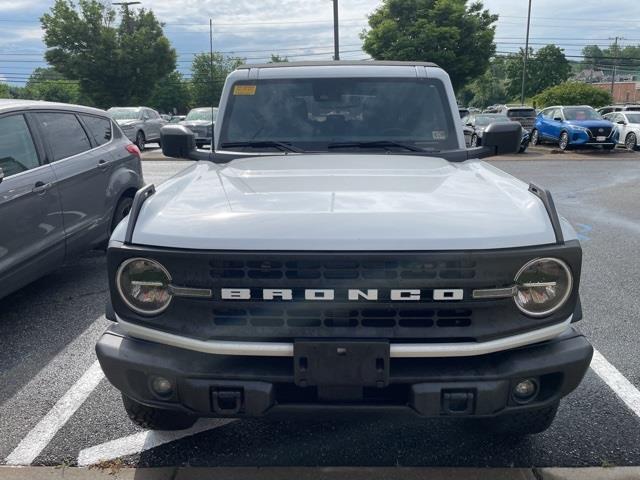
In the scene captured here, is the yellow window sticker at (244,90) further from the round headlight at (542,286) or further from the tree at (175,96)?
the tree at (175,96)

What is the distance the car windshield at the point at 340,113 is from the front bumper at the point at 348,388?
1.75 meters

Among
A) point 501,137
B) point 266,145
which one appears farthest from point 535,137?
point 266,145

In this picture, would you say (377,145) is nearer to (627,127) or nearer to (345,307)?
(345,307)

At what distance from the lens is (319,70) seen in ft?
13.5

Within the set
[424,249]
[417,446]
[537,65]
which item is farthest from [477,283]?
[537,65]

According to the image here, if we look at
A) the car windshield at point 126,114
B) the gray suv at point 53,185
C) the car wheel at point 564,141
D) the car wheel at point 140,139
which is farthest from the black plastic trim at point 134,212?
the car wheel at point 564,141

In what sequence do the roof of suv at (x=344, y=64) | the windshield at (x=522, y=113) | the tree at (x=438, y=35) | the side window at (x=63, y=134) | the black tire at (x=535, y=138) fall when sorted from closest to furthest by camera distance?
the roof of suv at (x=344, y=64), the side window at (x=63, y=134), the black tire at (x=535, y=138), the windshield at (x=522, y=113), the tree at (x=438, y=35)

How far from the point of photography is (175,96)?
67.1 metres

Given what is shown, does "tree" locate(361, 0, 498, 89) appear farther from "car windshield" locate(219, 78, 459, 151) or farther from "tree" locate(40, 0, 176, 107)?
"car windshield" locate(219, 78, 459, 151)

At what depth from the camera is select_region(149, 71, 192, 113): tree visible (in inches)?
2564

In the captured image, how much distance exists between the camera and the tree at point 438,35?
3362cm

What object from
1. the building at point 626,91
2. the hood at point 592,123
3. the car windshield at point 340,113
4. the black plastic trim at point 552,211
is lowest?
the building at point 626,91

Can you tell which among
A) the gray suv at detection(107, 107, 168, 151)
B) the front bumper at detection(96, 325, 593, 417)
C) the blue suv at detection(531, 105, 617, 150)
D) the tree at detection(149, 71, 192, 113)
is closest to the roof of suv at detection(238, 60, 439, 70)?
the front bumper at detection(96, 325, 593, 417)

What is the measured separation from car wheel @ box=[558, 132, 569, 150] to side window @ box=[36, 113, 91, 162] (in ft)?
63.1
